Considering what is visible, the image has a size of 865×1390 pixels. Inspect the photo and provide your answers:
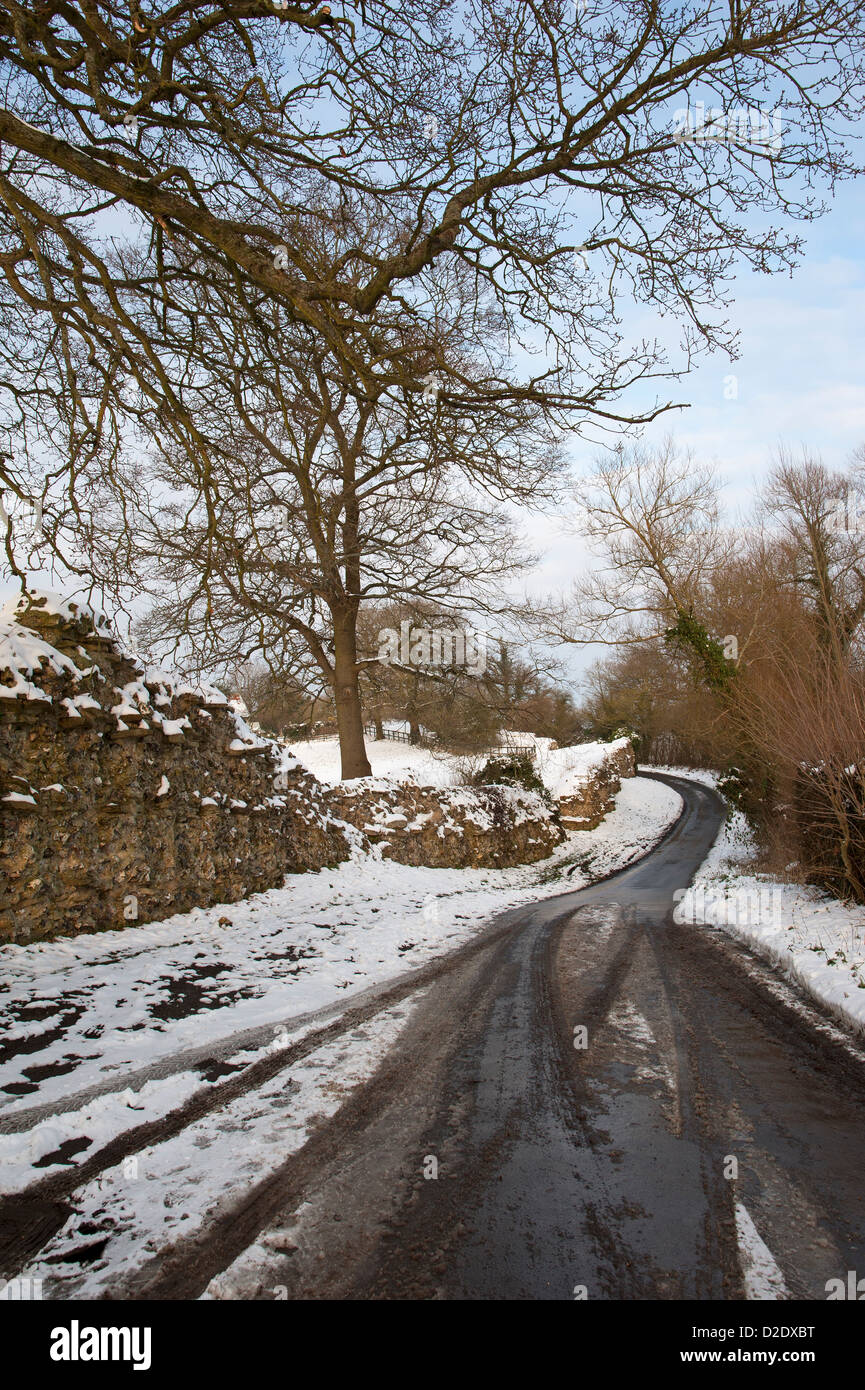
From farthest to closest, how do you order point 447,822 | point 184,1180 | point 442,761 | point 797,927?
point 442,761
point 447,822
point 797,927
point 184,1180

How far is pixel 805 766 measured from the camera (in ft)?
29.5

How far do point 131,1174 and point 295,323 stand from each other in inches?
241

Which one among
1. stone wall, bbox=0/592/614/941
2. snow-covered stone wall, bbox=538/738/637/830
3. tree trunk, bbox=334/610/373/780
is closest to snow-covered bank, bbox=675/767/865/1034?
stone wall, bbox=0/592/614/941

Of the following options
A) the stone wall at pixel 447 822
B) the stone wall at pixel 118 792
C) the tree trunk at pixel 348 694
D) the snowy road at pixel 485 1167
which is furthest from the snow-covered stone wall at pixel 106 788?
the tree trunk at pixel 348 694

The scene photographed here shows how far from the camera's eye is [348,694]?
51.9ft

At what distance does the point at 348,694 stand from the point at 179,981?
1019 cm

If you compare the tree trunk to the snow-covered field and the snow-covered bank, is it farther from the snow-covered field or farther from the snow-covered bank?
the snow-covered bank

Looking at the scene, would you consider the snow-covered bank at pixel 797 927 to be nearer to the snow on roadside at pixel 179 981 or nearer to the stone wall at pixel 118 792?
the snow on roadside at pixel 179 981

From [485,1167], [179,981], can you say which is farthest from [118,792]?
[485,1167]

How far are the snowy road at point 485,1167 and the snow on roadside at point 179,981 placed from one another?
0.24 meters

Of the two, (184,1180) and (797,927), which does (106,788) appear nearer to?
(184,1180)

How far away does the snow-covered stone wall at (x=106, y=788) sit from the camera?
6176 millimetres

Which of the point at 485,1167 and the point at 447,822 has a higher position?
the point at 485,1167

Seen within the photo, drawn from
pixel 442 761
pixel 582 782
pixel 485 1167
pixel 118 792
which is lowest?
pixel 582 782
